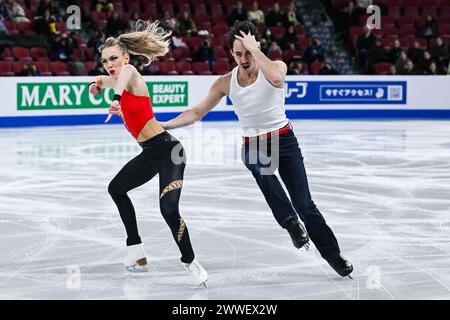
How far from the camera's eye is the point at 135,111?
17.5 ft

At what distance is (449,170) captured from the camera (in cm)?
1081

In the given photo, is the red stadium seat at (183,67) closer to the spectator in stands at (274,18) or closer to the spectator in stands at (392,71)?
the spectator in stands at (274,18)

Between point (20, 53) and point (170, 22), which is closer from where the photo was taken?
point (20, 53)

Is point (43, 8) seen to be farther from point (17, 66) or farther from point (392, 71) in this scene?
Answer: point (392, 71)

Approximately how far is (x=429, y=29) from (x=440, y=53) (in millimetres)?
1613

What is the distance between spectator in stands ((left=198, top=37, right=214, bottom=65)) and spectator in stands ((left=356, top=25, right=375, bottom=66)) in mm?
4098

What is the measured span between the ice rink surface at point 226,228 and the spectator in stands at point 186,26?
26.1 feet

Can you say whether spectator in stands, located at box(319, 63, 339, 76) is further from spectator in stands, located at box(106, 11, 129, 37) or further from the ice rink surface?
the ice rink surface

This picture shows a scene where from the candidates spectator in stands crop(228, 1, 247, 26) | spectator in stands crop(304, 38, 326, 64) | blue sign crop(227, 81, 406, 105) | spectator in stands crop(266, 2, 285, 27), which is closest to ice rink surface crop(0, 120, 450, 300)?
blue sign crop(227, 81, 406, 105)

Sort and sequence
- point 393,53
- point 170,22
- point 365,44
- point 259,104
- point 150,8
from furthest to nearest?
1. point 365,44
2. point 393,53
3. point 150,8
4. point 170,22
5. point 259,104

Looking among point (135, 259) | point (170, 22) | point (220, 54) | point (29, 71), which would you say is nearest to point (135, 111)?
point (135, 259)

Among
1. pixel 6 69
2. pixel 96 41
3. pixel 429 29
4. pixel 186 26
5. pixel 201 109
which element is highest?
pixel 201 109

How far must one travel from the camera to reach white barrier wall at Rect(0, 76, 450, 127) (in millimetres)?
16969
